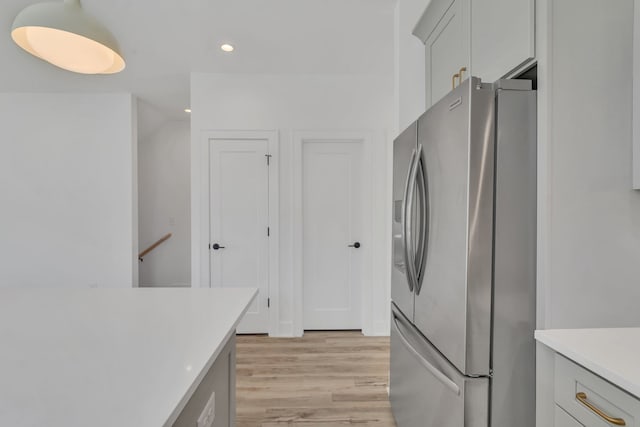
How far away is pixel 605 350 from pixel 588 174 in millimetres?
506

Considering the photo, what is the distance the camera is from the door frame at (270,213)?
9.71 feet

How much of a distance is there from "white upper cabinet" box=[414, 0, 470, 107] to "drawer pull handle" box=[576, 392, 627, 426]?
1213 mm

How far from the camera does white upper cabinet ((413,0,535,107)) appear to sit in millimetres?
960

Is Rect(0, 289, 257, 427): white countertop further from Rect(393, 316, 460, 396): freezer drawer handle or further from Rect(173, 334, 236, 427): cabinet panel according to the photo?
Rect(393, 316, 460, 396): freezer drawer handle

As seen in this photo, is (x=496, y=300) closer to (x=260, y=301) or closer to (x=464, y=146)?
(x=464, y=146)

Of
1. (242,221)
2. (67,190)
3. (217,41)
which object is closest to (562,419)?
(242,221)

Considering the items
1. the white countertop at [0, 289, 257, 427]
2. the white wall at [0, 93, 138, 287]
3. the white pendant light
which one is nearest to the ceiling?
the white wall at [0, 93, 138, 287]

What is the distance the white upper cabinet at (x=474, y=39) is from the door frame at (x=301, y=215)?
1258mm

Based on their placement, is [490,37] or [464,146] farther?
[490,37]

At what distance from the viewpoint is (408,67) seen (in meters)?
1.96

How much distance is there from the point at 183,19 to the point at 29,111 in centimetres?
250

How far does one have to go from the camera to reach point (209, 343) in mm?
791

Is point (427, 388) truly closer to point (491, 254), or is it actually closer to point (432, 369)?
point (432, 369)

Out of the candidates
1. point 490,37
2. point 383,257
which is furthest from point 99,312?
point 383,257
